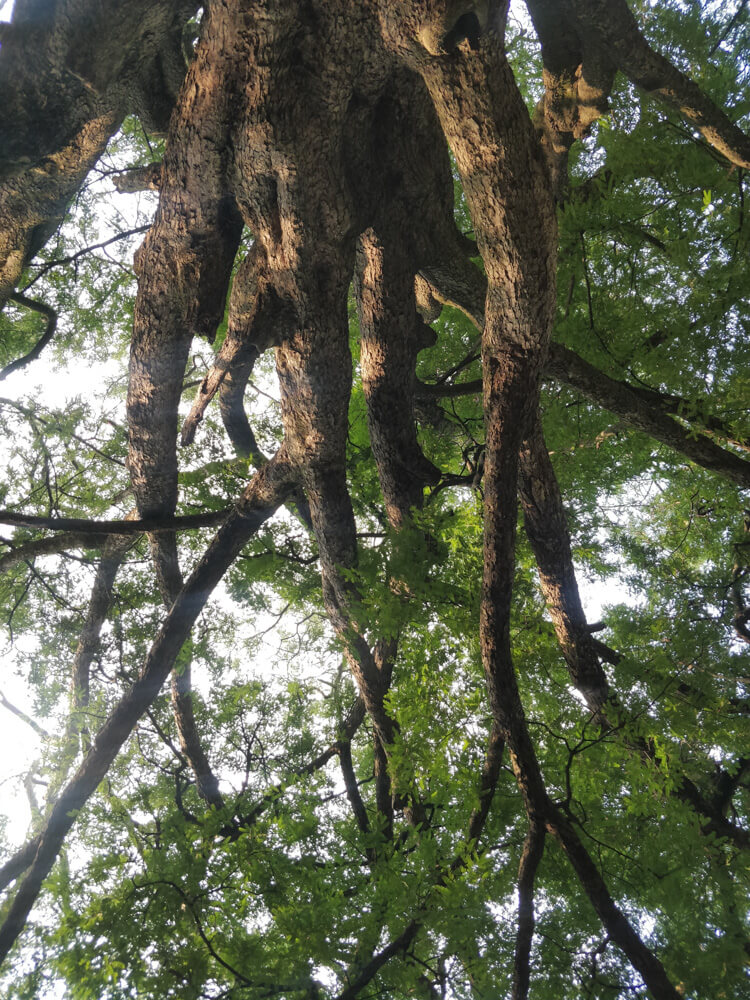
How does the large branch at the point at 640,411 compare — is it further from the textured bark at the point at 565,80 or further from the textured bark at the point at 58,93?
the textured bark at the point at 58,93

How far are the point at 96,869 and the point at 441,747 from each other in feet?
8.11

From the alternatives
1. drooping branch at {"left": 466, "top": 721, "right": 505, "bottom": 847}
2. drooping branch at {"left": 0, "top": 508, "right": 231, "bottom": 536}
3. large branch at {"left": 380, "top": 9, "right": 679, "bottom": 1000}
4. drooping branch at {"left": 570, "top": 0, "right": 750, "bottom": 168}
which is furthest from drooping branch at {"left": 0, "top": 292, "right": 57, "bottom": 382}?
drooping branch at {"left": 466, "top": 721, "right": 505, "bottom": 847}

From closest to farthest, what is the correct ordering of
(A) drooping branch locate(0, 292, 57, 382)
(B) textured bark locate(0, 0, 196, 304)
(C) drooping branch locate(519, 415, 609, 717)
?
(B) textured bark locate(0, 0, 196, 304)
(C) drooping branch locate(519, 415, 609, 717)
(A) drooping branch locate(0, 292, 57, 382)

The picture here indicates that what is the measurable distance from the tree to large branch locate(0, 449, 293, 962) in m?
0.03

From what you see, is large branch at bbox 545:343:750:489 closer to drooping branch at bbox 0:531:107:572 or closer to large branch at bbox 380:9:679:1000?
large branch at bbox 380:9:679:1000

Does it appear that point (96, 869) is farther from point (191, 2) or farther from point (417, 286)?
point (191, 2)

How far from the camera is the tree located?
9.29 ft

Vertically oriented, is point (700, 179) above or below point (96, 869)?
above

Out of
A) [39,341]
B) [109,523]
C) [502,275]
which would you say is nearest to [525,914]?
[502,275]

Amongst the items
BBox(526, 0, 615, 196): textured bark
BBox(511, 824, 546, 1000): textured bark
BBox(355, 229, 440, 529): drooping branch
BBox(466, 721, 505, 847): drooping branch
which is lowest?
BBox(511, 824, 546, 1000): textured bark

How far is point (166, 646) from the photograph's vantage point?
4.56 metres

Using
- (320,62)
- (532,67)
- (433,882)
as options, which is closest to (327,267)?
(320,62)

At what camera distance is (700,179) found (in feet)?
11.1

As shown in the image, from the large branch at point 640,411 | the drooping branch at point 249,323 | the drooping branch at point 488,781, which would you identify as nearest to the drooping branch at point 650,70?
the large branch at point 640,411
